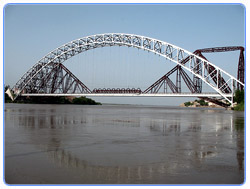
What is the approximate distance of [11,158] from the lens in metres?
5.62

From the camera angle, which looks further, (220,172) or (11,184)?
(220,172)

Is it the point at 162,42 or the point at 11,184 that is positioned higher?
the point at 162,42

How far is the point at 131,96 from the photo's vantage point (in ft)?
222

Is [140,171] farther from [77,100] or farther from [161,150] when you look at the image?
[77,100]

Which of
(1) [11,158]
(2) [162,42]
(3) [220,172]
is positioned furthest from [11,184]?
(2) [162,42]

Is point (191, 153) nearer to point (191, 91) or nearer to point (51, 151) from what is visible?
point (51, 151)

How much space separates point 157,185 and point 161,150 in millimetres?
2986

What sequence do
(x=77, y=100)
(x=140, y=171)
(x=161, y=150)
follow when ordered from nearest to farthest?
(x=140, y=171) < (x=161, y=150) < (x=77, y=100)

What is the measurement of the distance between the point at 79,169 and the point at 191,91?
60485mm
